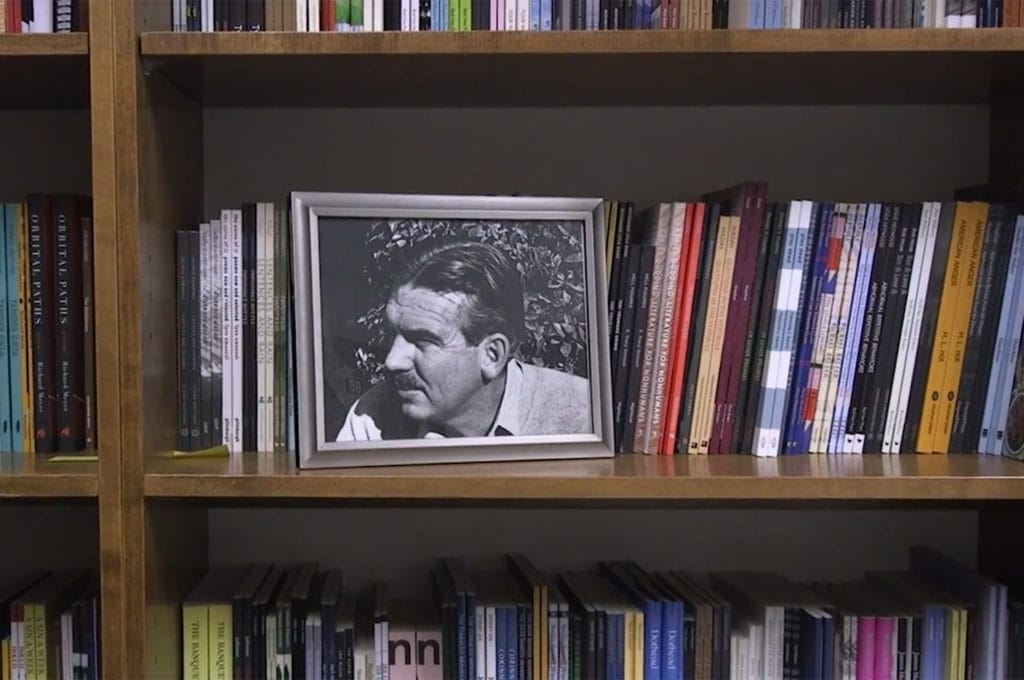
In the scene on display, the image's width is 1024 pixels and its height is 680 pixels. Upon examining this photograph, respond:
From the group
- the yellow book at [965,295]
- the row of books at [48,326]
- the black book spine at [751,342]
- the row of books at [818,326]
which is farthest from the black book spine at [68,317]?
the yellow book at [965,295]

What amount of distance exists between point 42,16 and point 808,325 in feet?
2.75

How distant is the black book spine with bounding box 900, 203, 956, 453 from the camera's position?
107 cm

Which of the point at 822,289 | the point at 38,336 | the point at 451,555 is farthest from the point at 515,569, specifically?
the point at 38,336

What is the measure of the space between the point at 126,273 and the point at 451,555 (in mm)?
549

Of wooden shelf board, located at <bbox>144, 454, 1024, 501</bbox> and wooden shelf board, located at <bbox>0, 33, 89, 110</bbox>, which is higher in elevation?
wooden shelf board, located at <bbox>0, 33, 89, 110</bbox>

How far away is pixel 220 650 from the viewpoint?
1.06 metres

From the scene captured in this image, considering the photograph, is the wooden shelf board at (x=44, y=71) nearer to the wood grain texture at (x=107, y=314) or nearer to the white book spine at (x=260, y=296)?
the wood grain texture at (x=107, y=314)

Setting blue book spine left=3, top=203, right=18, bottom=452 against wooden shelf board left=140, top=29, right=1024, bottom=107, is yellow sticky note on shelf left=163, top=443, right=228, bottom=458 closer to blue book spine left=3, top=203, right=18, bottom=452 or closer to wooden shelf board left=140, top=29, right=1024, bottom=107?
blue book spine left=3, top=203, right=18, bottom=452

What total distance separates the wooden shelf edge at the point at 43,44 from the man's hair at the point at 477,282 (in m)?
0.37

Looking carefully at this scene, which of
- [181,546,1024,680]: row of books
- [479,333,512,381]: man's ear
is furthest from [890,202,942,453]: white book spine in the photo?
[479,333,512,381]: man's ear

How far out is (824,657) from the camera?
106cm

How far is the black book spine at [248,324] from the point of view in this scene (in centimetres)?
108

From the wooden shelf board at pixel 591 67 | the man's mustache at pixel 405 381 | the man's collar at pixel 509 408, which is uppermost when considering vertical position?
the wooden shelf board at pixel 591 67

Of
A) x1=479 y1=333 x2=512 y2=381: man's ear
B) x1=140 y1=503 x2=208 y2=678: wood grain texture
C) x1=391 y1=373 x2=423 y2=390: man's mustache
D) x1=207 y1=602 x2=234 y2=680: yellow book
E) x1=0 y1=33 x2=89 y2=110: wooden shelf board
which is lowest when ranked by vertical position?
x1=207 y1=602 x2=234 y2=680: yellow book
